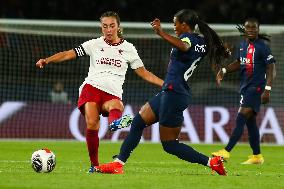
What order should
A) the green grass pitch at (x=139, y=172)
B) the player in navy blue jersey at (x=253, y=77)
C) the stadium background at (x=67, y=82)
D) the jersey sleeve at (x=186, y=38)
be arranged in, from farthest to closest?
the stadium background at (x=67, y=82) → the player in navy blue jersey at (x=253, y=77) → the jersey sleeve at (x=186, y=38) → the green grass pitch at (x=139, y=172)

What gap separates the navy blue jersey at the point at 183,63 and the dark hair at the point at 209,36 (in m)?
0.11

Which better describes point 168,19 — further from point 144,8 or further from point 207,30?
point 207,30

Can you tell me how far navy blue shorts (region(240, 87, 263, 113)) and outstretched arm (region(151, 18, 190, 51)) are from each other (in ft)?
12.2

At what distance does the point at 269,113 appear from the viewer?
59.1 ft

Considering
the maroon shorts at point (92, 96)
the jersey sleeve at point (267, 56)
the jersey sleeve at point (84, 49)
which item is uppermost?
the jersey sleeve at point (84, 49)

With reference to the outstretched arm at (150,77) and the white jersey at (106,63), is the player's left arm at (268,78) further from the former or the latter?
the white jersey at (106,63)

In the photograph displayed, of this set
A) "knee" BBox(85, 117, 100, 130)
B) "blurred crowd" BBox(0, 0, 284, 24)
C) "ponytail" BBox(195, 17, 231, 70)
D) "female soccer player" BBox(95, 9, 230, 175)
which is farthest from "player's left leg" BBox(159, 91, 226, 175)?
"blurred crowd" BBox(0, 0, 284, 24)

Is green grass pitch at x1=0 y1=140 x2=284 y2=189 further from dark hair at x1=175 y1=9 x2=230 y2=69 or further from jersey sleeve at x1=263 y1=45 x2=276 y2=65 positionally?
jersey sleeve at x1=263 y1=45 x2=276 y2=65

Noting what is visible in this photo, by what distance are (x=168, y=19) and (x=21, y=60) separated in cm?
612

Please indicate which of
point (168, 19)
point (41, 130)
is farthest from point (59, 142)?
point (168, 19)

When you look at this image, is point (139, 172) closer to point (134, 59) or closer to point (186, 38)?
point (134, 59)

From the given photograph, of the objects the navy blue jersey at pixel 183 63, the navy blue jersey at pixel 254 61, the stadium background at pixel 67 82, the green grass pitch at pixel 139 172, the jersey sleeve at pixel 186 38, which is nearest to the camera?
the green grass pitch at pixel 139 172

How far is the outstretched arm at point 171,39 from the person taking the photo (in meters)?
8.63

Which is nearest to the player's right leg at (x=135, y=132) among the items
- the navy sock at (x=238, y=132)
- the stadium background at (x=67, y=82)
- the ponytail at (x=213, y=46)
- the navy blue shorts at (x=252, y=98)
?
the ponytail at (x=213, y=46)
